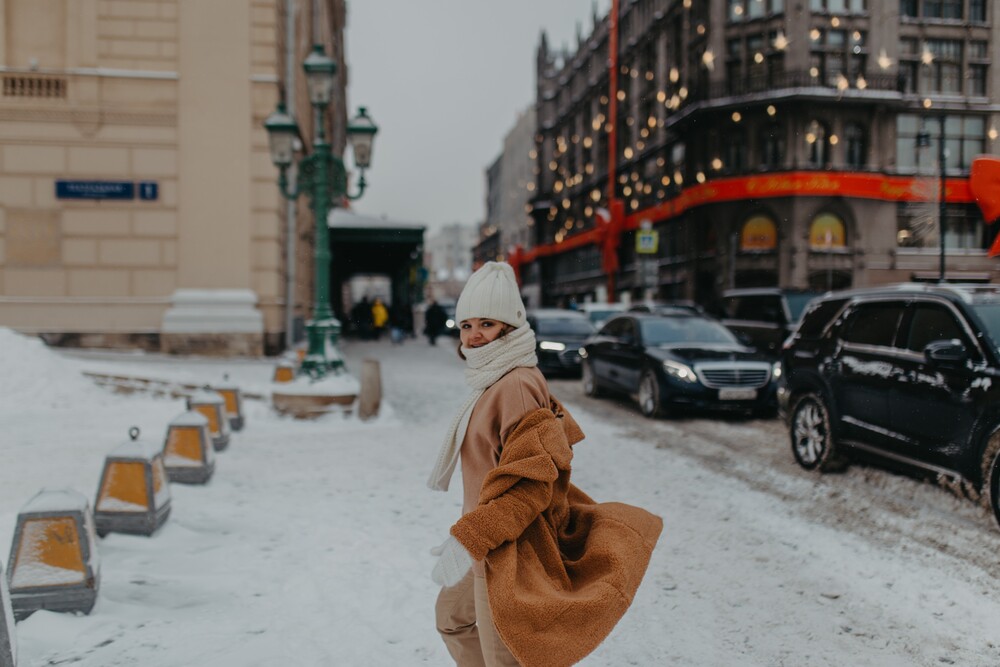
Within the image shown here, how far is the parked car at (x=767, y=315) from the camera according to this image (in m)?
15.2

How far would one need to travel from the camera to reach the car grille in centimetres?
1077

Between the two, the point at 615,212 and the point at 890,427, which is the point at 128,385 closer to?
the point at 890,427

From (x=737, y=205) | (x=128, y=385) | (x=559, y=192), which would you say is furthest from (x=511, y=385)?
(x=559, y=192)

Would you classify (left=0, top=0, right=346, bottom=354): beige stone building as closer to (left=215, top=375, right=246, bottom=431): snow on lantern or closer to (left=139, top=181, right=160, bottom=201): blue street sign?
(left=139, top=181, right=160, bottom=201): blue street sign

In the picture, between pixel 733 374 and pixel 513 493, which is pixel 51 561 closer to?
pixel 513 493

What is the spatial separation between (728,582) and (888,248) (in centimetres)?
3448

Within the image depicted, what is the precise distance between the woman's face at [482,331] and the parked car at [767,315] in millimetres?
13459

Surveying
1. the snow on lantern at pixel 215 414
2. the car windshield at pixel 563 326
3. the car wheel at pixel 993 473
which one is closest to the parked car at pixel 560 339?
the car windshield at pixel 563 326

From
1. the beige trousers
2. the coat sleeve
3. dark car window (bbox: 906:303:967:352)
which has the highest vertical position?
dark car window (bbox: 906:303:967:352)

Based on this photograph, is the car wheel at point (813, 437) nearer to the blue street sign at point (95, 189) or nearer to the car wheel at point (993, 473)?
the car wheel at point (993, 473)

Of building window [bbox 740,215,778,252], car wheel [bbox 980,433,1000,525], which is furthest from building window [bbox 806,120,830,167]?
car wheel [bbox 980,433,1000,525]

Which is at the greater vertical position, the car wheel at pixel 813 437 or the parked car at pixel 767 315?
the parked car at pixel 767 315

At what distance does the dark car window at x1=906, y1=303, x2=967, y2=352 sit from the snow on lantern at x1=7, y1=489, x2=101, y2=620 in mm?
6264

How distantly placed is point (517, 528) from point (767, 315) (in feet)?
49.1
